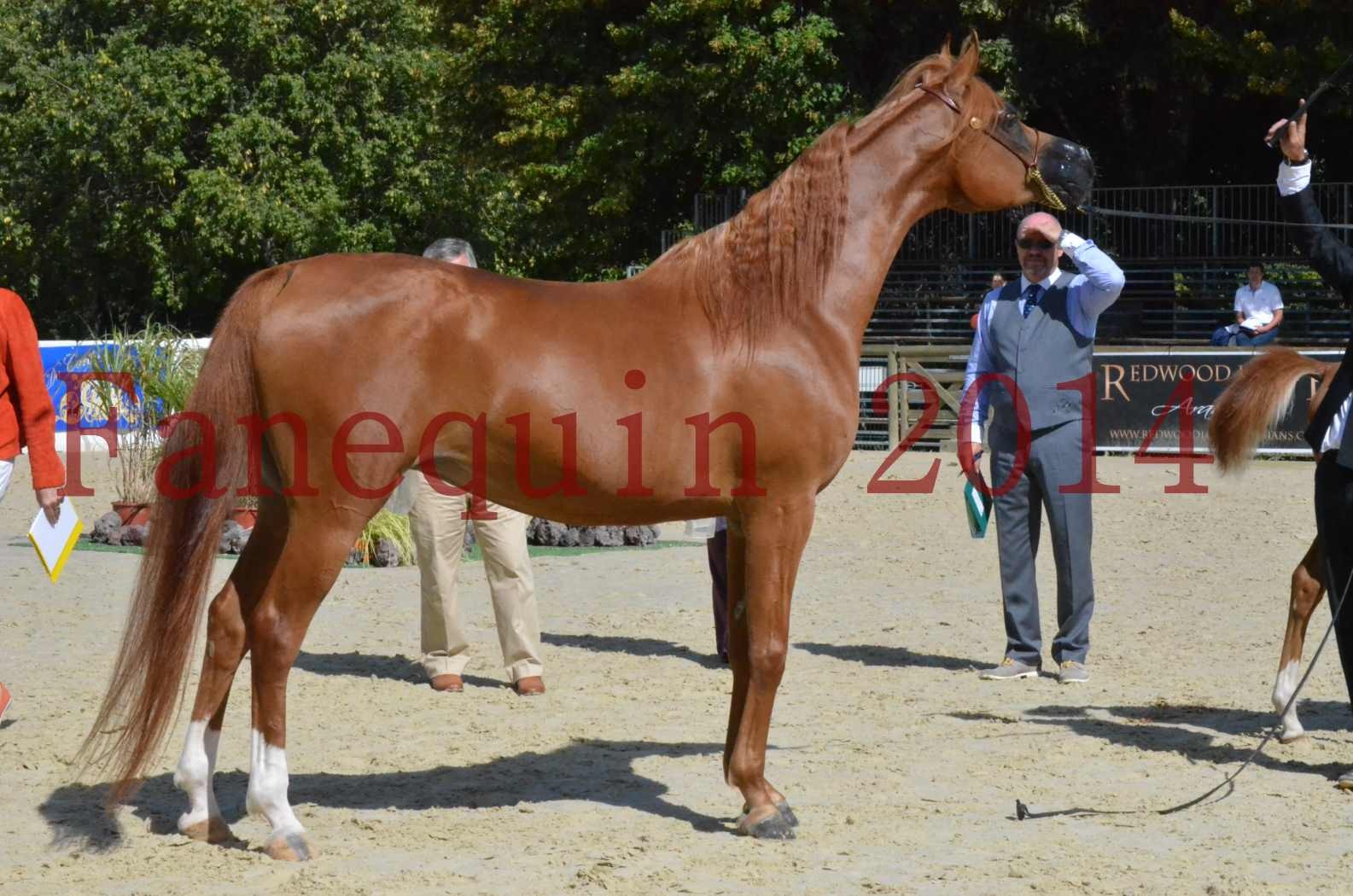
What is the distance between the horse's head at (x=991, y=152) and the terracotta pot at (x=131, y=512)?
838 centimetres

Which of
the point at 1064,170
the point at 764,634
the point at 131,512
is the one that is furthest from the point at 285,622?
the point at 131,512

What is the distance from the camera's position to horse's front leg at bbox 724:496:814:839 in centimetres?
486

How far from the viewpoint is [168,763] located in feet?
18.8

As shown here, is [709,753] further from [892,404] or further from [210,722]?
[892,404]

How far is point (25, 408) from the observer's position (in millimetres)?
5801

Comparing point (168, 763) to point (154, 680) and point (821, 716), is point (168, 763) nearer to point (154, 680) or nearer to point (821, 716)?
point (154, 680)

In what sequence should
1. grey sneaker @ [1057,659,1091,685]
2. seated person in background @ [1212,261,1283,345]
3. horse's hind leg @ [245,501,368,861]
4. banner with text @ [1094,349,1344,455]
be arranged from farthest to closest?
seated person in background @ [1212,261,1283,345]
banner with text @ [1094,349,1344,455]
grey sneaker @ [1057,659,1091,685]
horse's hind leg @ [245,501,368,861]

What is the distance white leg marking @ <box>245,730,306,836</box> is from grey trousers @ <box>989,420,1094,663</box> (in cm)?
381

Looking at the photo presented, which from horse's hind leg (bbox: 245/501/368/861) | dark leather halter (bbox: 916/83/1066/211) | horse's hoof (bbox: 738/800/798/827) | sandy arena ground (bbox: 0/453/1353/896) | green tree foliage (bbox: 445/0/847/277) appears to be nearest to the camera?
sandy arena ground (bbox: 0/453/1353/896)

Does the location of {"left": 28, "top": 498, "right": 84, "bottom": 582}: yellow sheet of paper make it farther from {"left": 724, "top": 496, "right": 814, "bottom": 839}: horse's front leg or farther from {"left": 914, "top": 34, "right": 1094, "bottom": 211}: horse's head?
{"left": 914, "top": 34, "right": 1094, "bottom": 211}: horse's head

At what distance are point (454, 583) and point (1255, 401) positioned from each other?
11.8 feet

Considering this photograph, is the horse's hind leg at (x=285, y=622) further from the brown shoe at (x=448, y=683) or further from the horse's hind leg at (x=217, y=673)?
the brown shoe at (x=448, y=683)

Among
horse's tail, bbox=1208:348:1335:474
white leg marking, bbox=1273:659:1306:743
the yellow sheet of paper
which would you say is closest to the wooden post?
horse's tail, bbox=1208:348:1335:474

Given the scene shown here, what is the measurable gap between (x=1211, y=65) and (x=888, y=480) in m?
10.1
